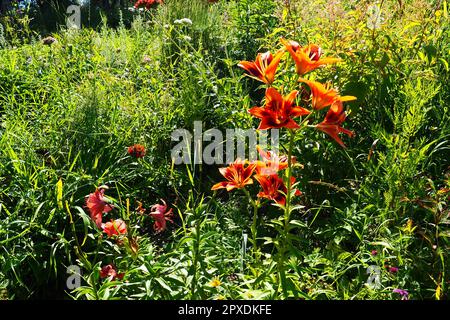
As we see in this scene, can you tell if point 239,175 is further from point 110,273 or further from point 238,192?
point 238,192

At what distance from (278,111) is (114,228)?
762 mm

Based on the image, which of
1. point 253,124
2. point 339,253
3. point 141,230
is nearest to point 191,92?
point 253,124

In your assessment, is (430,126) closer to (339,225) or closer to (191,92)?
(339,225)

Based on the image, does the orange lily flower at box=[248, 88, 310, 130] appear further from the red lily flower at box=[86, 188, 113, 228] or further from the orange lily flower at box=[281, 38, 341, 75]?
the red lily flower at box=[86, 188, 113, 228]

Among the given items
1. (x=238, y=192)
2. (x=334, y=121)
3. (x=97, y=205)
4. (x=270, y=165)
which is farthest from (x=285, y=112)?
(x=238, y=192)

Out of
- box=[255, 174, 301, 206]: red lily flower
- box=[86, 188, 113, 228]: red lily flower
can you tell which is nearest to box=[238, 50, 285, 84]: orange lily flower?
box=[255, 174, 301, 206]: red lily flower

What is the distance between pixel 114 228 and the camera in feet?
6.15

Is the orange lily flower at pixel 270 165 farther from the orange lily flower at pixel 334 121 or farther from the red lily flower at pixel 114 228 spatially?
the red lily flower at pixel 114 228

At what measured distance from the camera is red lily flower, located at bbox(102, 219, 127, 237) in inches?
73.2

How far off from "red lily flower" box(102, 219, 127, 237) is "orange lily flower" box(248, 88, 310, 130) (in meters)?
0.68

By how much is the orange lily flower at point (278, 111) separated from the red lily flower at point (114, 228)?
68cm

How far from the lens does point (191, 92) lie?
315 centimetres

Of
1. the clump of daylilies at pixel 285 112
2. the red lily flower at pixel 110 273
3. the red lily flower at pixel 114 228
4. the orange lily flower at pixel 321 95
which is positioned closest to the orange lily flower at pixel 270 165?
the clump of daylilies at pixel 285 112
